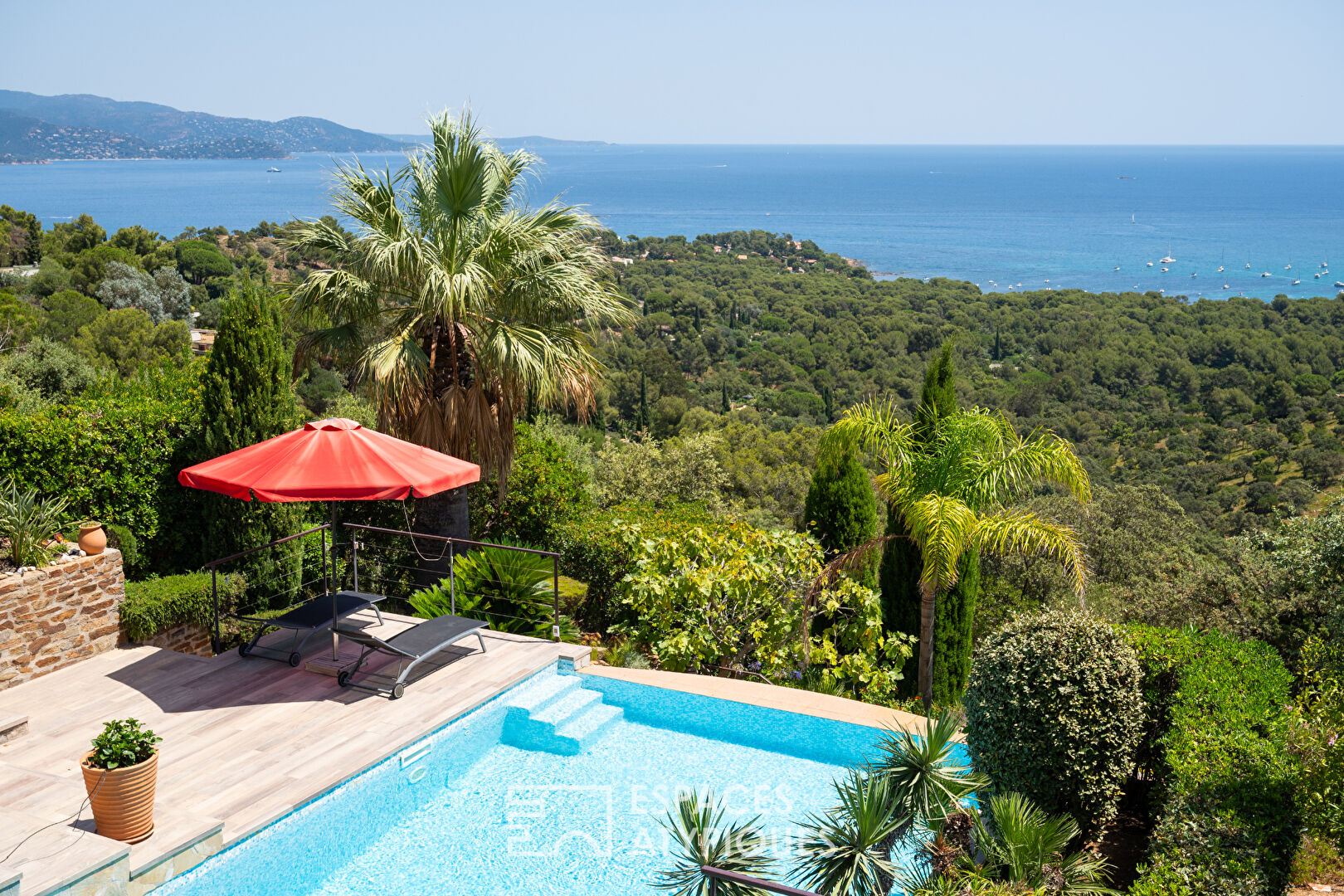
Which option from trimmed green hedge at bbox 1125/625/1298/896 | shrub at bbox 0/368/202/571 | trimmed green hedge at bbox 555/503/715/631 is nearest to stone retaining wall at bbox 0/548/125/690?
shrub at bbox 0/368/202/571

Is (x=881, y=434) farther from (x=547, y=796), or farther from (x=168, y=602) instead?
(x=168, y=602)

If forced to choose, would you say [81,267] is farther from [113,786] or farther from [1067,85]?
[1067,85]

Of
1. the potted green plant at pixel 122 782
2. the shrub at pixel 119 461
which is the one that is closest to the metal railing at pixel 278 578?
the shrub at pixel 119 461

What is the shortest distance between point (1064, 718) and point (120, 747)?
528 centimetres

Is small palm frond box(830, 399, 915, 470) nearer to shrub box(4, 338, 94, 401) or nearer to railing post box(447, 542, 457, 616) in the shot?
railing post box(447, 542, 457, 616)

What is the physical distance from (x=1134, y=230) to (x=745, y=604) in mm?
190710

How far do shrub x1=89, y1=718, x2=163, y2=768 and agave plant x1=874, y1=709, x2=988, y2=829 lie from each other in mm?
4030

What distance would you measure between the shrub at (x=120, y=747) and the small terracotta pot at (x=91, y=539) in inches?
125

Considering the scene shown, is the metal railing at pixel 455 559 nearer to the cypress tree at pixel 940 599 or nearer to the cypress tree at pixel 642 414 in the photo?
the cypress tree at pixel 940 599

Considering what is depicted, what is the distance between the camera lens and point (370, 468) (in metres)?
6.91

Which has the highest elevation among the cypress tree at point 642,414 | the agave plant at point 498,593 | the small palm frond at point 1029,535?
the small palm frond at point 1029,535

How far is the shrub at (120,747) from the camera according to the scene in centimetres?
486

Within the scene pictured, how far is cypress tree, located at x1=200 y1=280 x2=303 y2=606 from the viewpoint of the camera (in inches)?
347

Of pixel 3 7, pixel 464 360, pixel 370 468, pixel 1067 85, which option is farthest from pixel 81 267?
pixel 1067 85
